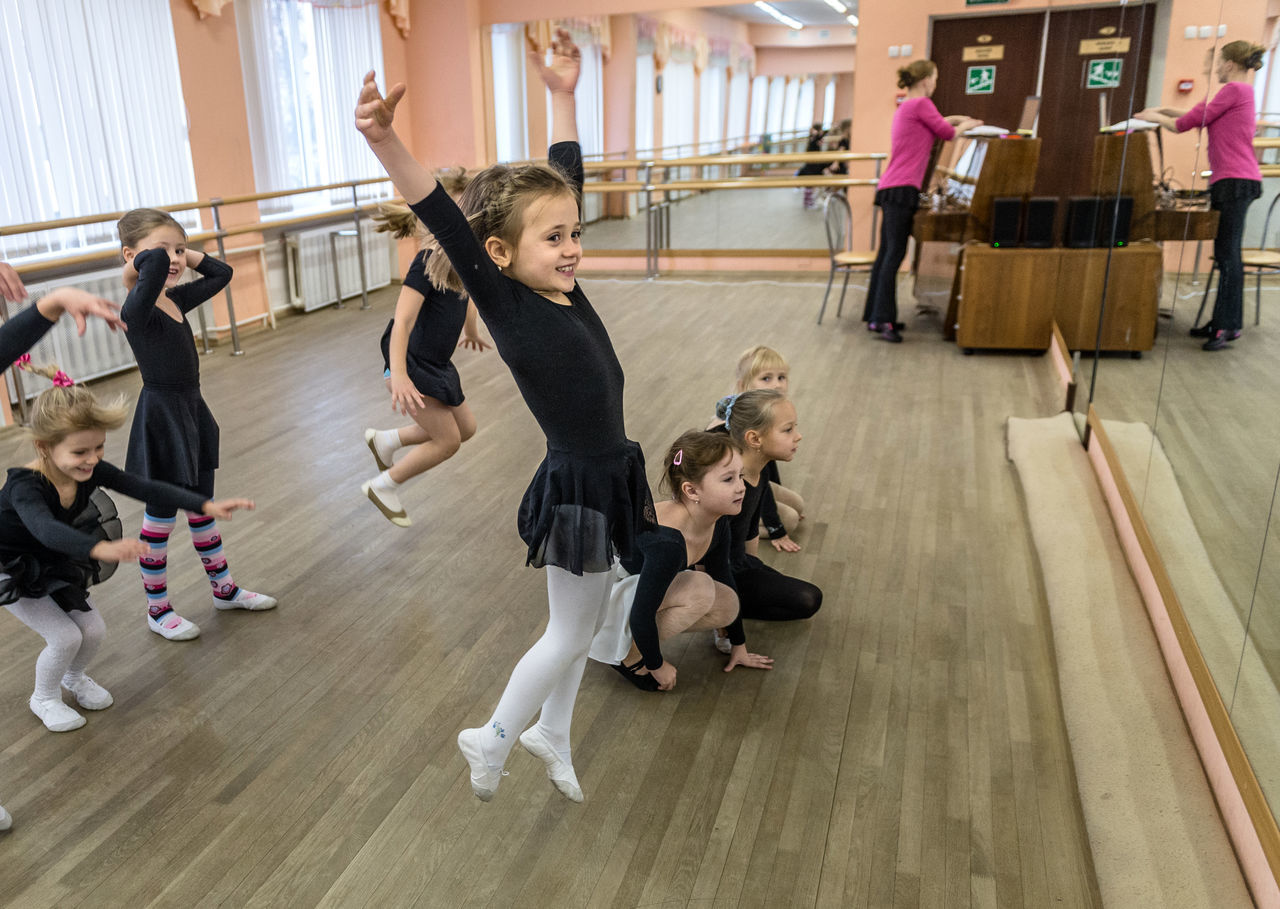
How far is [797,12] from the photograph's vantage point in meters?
14.8

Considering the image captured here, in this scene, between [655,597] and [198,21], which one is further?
[198,21]

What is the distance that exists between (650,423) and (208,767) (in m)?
2.70

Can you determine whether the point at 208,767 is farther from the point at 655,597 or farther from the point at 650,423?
the point at 650,423

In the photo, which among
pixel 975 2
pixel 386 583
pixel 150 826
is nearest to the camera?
pixel 150 826

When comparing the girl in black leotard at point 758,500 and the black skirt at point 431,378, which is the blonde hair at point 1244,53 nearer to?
the girl in black leotard at point 758,500

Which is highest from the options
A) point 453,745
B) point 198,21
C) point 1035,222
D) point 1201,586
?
point 198,21

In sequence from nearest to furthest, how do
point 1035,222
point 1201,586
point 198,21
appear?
point 1201,586, point 1035,222, point 198,21

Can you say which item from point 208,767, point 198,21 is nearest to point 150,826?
point 208,767

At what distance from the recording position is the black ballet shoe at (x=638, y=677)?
2.39 m

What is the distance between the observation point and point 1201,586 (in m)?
2.34

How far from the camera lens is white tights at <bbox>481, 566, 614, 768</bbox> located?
1.77 meters

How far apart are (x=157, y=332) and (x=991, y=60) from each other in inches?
293

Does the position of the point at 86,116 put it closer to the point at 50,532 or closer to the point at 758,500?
the point at 50,532

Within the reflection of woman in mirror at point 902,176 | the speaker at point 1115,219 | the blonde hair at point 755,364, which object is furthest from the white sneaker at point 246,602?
the reflection of woman in mirror at point 902,176
